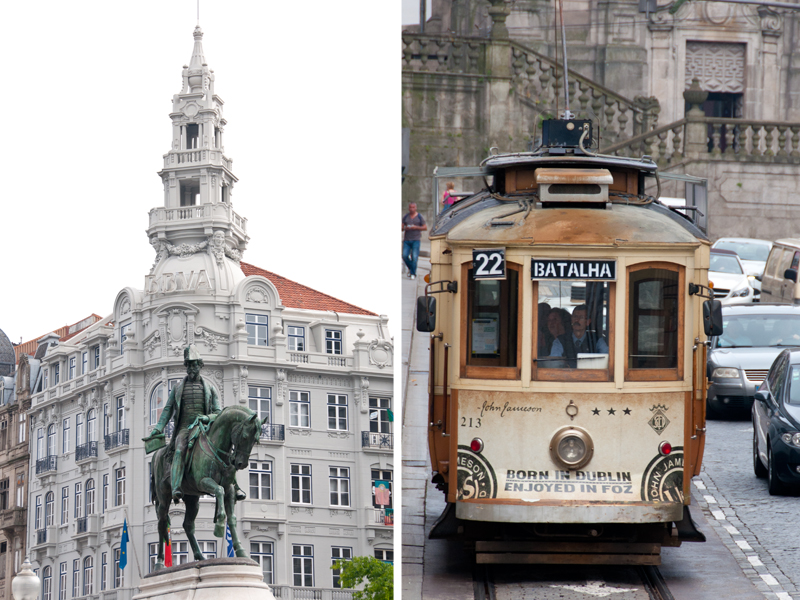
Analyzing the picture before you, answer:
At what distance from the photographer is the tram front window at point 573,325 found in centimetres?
1282

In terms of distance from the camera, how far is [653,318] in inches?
510

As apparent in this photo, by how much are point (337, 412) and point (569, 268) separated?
1071 inches

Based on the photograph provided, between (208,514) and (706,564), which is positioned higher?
(706,564)

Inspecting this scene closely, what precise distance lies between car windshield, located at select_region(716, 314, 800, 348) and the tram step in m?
9.15

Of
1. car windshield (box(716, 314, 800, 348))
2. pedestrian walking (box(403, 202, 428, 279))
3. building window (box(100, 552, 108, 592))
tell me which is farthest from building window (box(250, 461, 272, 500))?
car windshield (box(716, 314, 800, 348))

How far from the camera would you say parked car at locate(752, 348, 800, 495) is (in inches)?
645

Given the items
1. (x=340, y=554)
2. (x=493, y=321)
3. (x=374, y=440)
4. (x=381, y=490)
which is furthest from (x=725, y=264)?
(x=493, y=321)

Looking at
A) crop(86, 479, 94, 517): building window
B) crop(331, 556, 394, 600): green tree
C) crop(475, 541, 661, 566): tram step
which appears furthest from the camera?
crop(86, 479, 94, 517): building window

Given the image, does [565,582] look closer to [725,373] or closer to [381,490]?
[725,373]

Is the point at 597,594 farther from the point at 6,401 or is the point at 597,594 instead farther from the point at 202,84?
the point at 6,401

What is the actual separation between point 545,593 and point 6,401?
99.9ft

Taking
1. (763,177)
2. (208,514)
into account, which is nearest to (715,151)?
(763,177)

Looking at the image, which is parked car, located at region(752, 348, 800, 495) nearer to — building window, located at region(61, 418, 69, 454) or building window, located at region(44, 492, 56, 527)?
building window, located at region(44, 492, 56, 527)

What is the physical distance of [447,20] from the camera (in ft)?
139
